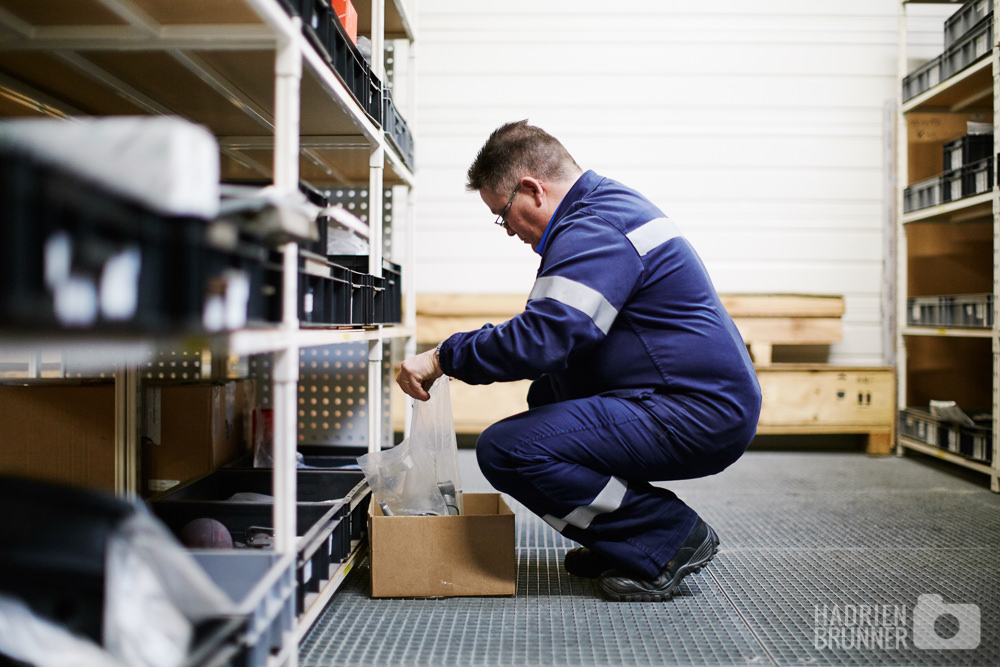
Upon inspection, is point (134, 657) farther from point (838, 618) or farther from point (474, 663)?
point (838, 618)

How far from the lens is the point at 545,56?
3.71 m

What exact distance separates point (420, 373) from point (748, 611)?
943 millimetres

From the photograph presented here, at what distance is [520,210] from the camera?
1.77m

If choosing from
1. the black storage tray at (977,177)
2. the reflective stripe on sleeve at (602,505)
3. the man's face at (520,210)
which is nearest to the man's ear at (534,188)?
the man's face at (520,210)

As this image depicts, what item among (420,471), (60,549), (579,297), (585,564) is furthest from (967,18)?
(60,549)

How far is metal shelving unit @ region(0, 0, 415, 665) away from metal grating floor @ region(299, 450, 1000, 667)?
0.65 feet

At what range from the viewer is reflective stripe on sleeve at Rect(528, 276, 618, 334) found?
143 cm

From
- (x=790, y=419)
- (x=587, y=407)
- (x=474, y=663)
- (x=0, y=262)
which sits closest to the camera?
(x=0, y=262)

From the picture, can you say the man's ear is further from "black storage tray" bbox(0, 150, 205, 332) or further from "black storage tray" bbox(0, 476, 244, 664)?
"black storage tray" bbox(0, 476, 244, 664)

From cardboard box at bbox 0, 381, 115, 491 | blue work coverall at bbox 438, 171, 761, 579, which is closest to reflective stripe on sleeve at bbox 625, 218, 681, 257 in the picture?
blue work coverall at bbox 438, 171, 761, 579

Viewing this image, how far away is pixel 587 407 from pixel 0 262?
1202mm

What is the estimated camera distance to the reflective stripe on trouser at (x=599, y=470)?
1.49 m

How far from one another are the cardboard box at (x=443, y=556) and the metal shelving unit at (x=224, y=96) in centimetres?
12

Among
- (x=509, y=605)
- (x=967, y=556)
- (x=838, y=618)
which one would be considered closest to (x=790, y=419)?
(x=967, y=556)
